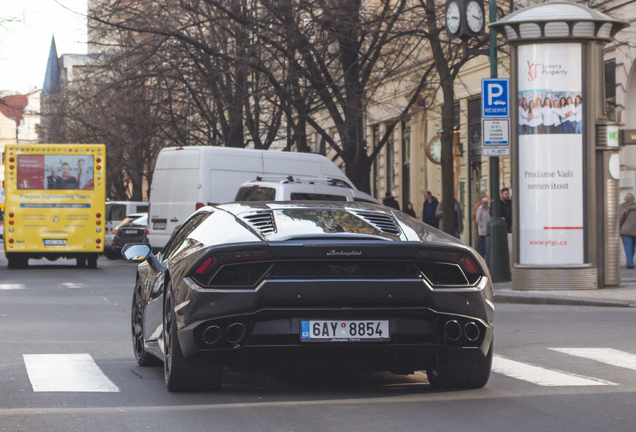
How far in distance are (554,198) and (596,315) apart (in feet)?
14.5

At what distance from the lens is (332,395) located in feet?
25.7

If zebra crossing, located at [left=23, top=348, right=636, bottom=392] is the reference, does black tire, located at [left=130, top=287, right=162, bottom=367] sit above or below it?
above

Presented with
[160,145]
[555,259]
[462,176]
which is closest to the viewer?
[555,259]

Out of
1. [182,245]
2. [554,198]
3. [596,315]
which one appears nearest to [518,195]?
[554,198]

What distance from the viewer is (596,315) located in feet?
49.9

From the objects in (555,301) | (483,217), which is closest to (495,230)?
(555,301)

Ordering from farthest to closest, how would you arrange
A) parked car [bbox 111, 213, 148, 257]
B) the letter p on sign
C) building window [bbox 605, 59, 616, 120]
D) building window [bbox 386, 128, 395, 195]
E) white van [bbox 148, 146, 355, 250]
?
building window [bbox 386, 128, 395, 195] → parked car [bbox 111, 213, 148, 257] → building window [bbox 605, 59, 616, 120] → white van [bbox 148, 146, 355, 250] → the letter p on sign

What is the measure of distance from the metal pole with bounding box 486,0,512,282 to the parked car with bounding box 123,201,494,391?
13.4m

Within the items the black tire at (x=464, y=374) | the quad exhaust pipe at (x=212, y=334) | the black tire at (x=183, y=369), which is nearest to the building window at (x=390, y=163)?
the black tire at (x=464, y=374)

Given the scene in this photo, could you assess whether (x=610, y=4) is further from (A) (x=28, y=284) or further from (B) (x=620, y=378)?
(B) (x=620, y=378)

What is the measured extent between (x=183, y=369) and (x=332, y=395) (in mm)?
951

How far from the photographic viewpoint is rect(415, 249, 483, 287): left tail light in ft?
24.6

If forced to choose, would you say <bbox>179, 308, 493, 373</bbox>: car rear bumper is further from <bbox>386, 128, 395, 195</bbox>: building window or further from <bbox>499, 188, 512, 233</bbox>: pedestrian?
<bbox>386, 128, 395, 195</bbox>: building window

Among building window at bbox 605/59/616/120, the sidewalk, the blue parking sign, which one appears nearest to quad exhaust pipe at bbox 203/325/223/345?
the sidewalk
